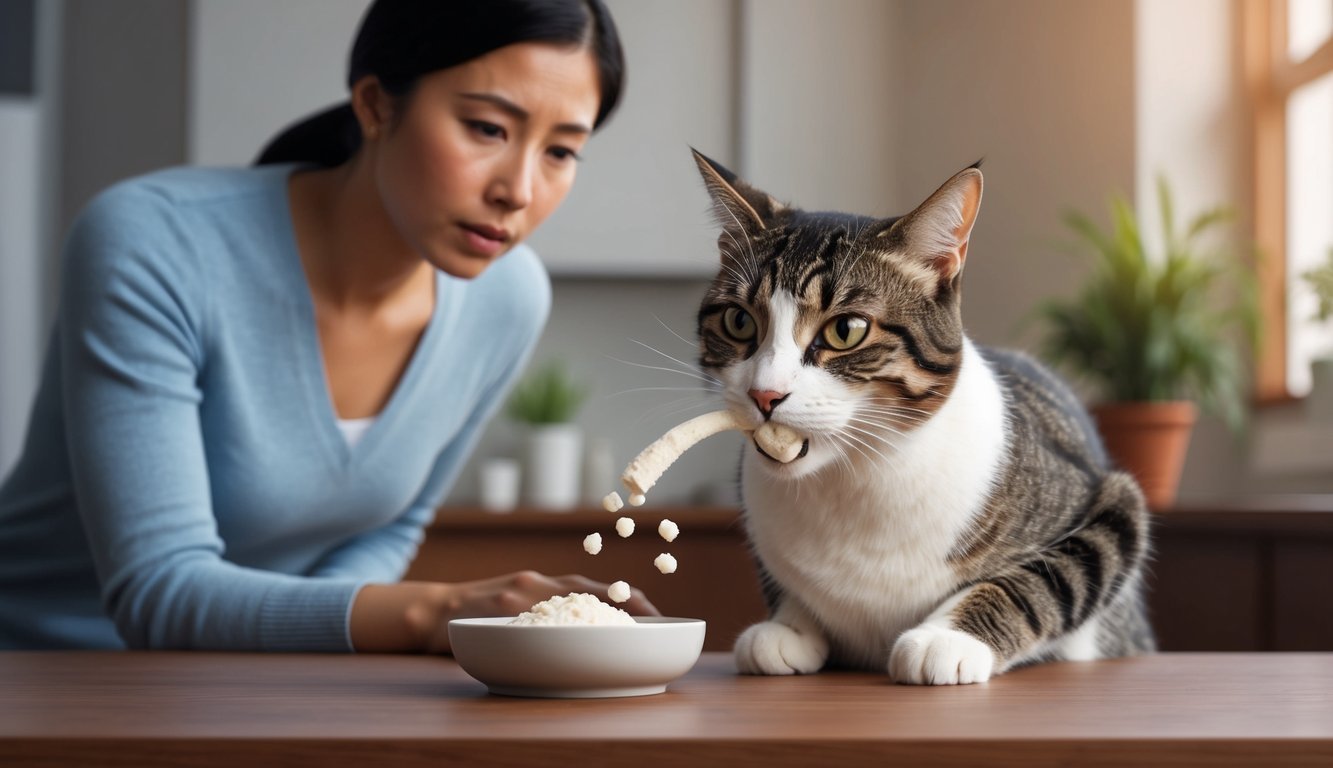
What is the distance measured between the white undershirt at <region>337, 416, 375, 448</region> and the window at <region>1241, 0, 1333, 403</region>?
7.73ft

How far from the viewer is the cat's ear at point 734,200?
1.06 metres

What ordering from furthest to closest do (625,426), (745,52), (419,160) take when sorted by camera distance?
1. (625,426)
2. (745,52)
3. (419,160)

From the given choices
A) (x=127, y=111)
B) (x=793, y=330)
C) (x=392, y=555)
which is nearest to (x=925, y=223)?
(x=793, y=330)

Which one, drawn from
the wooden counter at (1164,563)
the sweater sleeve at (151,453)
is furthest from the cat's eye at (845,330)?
the wooden counter at (1164,563)

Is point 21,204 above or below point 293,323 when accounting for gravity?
above

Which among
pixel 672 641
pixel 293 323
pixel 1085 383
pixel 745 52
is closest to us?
pixel 672 641

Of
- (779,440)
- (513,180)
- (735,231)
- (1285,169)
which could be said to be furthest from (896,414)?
(1285,169)

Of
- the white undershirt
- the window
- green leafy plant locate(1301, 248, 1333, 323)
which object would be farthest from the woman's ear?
the window

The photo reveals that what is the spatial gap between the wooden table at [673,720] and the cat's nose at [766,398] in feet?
0.68

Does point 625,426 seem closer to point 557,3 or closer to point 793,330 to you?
point 557,3

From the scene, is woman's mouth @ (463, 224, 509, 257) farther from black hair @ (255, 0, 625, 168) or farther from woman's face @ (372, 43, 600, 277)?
black hair @ (255, 0, 625, 168)

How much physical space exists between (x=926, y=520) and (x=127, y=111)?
124 inches

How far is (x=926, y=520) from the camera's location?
101 centimetres

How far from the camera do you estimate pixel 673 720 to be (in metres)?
0.74
